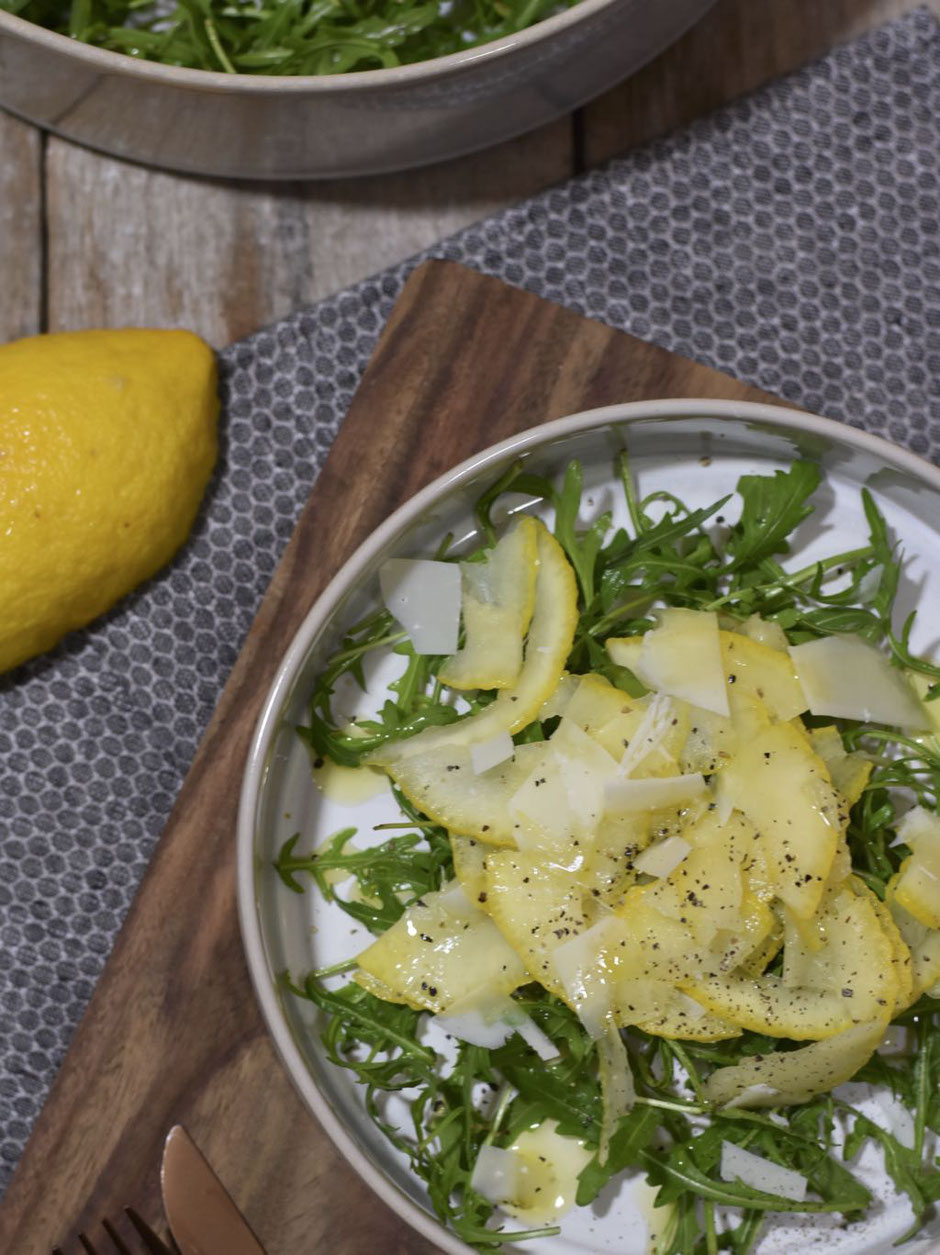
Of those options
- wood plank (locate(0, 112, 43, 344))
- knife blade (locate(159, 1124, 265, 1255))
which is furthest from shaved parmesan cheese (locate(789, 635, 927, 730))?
wood plank (locate(0, 112, 43, 344))

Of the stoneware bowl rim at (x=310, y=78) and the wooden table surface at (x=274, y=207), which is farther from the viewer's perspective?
the wooden table surface at (x=274, y=207)

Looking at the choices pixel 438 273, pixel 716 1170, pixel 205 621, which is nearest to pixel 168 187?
pixel 438 273

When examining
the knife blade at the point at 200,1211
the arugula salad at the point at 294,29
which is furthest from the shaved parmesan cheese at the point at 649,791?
the arugula salad at the point at 294,29

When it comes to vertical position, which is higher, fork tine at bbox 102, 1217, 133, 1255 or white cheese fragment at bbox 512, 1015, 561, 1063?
white cheese fragment at bbox 512, 1015, 561, 1063

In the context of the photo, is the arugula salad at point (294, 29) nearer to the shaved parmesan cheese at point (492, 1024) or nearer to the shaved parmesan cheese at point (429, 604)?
the shaved parmesan cheese at point (429, 604)

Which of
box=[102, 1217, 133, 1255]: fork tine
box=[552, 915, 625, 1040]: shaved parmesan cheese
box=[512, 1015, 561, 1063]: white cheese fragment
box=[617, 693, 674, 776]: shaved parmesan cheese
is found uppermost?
box=[617, 693, 674, 776]: shaved parmesan cheese

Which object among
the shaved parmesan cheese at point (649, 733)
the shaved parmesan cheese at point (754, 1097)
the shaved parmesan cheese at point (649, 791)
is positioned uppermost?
the shaved parmesan cheese at point (649, 733)

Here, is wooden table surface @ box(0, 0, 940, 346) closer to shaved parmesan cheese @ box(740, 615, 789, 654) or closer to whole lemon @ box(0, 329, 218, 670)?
whole lemon @ box(0, 329, 218, 670)
